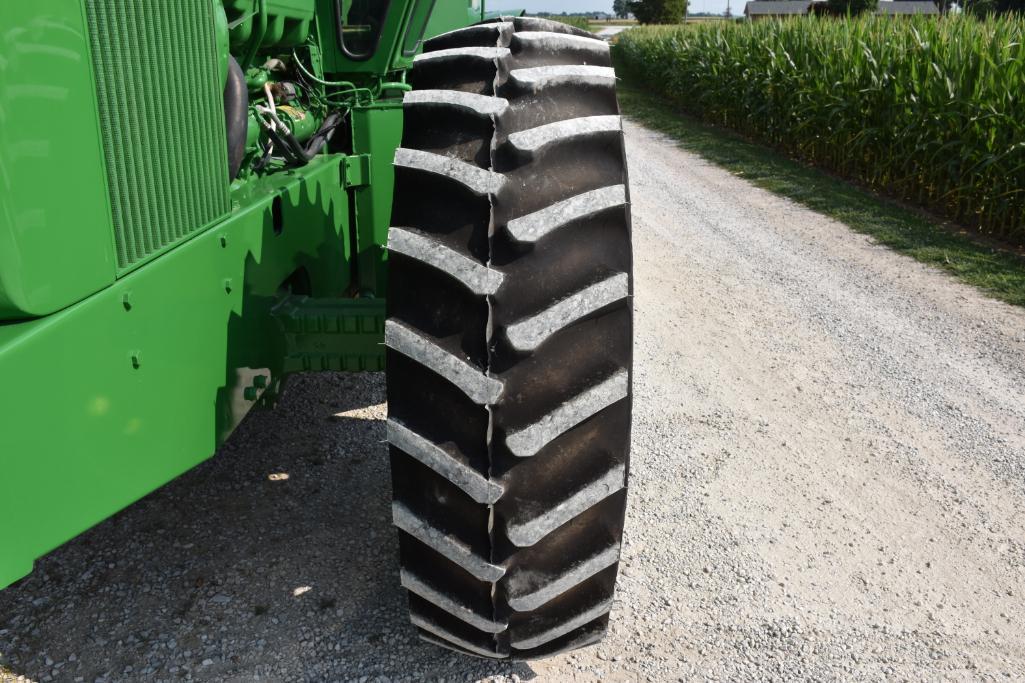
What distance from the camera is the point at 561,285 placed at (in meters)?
1.94

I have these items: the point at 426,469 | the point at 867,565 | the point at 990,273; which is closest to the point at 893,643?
the point at 867,565

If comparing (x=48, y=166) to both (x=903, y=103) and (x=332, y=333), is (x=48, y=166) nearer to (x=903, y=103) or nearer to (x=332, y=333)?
(x=332, y=333)

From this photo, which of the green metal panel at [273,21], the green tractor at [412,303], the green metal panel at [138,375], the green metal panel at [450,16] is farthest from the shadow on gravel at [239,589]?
the green metal panel at [450,16]

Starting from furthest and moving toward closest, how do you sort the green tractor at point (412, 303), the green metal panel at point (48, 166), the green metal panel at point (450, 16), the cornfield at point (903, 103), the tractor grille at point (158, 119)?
the cornfield at point (903, 103) → the green metal panel at point (450, 16) → the tractor grille at point (158, 119) → the green tractor at point (412, 303) → the green metal panel at point (48, 166)

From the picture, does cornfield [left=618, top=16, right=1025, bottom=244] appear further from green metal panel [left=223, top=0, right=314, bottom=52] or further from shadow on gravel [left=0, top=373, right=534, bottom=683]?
shadow on gravel [left=0, top=373, right=534, bottom=683]

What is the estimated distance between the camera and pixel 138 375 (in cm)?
182

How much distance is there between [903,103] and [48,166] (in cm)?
914

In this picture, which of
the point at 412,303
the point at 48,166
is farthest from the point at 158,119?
the point at 412,303

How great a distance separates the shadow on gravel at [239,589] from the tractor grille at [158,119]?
112 cm

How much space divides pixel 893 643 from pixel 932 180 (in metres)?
7.18

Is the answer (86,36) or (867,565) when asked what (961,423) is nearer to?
(867,565)

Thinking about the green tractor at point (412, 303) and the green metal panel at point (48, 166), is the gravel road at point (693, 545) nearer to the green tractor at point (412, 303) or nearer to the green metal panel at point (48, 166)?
the green tractor at point (412, 303)

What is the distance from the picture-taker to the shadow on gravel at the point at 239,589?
238 cm

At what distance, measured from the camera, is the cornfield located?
7637mm
